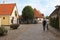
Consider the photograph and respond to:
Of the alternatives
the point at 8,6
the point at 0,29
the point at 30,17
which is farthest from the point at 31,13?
the point at 0,29

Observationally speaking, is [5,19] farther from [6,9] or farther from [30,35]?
[30,35]

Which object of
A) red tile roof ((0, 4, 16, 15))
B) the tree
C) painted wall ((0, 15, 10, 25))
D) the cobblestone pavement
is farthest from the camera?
the tree

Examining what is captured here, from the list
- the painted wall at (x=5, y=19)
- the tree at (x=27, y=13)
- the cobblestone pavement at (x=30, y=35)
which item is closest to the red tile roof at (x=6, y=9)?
the painted wall at (x=5, y=19)

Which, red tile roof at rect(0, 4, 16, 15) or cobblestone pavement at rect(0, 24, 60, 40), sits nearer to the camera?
cobblestone pavement at rect(0, 24, 60, 40)

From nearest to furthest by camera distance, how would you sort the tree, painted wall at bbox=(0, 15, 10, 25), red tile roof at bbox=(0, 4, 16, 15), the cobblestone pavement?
the cobblestone pavement → painted wall at bbox=(0, 15, 10, 25) → red tile roof at bbox=(0, 4, 16, 15) → the tree

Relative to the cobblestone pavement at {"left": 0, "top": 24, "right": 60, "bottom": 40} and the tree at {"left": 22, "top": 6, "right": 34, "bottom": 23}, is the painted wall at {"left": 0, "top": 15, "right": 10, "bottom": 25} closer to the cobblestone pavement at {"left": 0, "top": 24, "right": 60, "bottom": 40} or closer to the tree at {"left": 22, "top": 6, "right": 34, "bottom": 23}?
the tree at {"left": 22, "top": 6, "right": 34, "bottom": 23}

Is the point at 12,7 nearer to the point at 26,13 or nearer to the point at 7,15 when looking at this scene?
the point at 7,15

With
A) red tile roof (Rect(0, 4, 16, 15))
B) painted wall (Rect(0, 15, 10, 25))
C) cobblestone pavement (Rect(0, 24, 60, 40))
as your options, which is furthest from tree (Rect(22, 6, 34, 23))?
cobblestone pavement (Rect(0, 24, 60, 40))

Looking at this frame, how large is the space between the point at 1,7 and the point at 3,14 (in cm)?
556

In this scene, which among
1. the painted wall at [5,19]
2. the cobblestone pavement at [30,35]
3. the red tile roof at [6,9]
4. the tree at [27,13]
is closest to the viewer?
the cobblestone pavement at [30,35]

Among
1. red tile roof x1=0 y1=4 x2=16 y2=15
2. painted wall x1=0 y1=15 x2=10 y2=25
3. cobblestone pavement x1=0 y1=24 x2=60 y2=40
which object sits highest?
red tile roof x1=0 y1=4 x2=16 y2=15

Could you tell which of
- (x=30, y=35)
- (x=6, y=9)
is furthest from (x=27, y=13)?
(x=30, y=35)

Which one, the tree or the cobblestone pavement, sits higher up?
the tree

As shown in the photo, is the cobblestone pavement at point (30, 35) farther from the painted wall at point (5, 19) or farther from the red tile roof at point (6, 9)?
the red tile roof at point (6, 9)
